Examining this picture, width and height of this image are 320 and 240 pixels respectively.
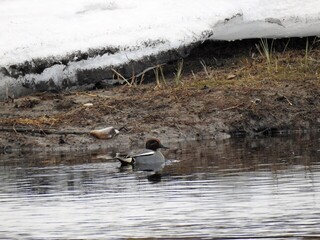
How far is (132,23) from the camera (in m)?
17.5

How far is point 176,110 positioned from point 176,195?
211 inches

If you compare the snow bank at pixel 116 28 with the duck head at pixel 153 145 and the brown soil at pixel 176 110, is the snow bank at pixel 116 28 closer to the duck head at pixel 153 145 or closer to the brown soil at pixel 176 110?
the brown soil at pixel 176 110

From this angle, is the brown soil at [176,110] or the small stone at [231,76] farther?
the small stone at [231,76]

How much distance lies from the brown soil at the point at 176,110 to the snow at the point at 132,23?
2.26 ft

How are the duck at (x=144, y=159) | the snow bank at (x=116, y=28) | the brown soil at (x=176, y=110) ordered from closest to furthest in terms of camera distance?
the duck at (x=144, y=159)
the brown soil at (x=176, y=110)
the snow bank at (x=116, y=28)

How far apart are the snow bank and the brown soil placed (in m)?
0.47

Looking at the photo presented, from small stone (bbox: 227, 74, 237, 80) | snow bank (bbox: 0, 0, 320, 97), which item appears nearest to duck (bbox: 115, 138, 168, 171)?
snow bank (bbox: 0, 0, 320, 97)

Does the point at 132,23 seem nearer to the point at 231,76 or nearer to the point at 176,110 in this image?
the point at 231,76

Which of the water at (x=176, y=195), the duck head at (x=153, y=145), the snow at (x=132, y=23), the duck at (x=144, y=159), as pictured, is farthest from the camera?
the snow at (x=132, y=23)

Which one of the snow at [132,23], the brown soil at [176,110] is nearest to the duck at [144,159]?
the brown soil at [176,110]

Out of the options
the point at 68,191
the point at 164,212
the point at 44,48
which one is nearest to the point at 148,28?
the point at 44,48

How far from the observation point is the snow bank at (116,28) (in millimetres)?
16781

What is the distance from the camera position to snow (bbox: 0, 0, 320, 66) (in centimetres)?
1698

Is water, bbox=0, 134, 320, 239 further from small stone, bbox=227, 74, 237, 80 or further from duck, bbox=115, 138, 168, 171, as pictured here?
small stone, bbox=227, 74, 237, 80
